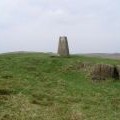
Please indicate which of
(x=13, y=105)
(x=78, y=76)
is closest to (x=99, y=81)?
(x=78, y=76)

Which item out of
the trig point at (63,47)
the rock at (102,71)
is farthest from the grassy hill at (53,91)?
the trig point at (63,47)

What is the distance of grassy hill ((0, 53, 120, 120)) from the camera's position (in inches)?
696

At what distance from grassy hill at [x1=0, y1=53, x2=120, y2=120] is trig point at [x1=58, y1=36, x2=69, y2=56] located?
1.56 metres

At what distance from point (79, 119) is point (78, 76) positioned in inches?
442

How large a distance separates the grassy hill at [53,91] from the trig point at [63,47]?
5.12 feet

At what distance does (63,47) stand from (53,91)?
39.0ft

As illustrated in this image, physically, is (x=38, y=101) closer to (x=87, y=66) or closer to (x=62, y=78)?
(x=62, y=78)

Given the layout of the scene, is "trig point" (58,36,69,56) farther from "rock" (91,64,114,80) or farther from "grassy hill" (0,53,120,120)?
"rock" (91,64,114,80)

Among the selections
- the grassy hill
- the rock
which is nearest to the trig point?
the grassy hill

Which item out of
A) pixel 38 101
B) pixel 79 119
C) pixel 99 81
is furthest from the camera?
pixel 99 81

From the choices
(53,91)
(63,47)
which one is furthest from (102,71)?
(63,47)

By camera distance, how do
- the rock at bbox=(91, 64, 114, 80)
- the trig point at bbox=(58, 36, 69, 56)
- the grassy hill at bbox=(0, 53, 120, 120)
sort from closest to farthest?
the grassy hill at bbox=(0, 53, 120, 120) → the rock at bbox=(91, 64, 114, 80) → the trig point at bbox=(58, 36, 69, 56)

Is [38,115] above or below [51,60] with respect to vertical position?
below

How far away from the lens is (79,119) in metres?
16.7
